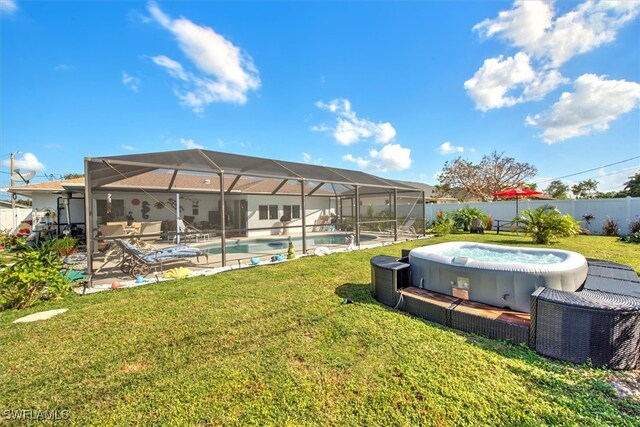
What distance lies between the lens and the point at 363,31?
10445 millimetres

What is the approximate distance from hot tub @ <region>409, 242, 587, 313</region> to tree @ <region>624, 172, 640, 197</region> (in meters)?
34.7

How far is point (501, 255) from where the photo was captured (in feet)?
21.3

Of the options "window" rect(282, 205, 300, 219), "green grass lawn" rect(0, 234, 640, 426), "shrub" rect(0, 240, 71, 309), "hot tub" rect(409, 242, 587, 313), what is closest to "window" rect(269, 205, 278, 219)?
"window" rect(282, 205, 300, 219)

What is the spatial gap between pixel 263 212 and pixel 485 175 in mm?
25327

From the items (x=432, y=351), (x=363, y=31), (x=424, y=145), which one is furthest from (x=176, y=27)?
(x=424, y=145)

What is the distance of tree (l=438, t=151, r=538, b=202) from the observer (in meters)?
28.5

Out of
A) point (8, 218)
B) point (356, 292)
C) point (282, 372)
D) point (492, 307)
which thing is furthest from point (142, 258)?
point (8, 218)

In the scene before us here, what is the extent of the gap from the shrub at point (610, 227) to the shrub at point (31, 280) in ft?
71.3

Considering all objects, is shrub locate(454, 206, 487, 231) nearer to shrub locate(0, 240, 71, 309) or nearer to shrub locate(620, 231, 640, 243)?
shrub locate(620, 231, 640, 243)

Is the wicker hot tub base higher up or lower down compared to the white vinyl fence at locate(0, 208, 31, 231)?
lower down

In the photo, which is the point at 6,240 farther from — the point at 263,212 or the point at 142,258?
the point at 263,212

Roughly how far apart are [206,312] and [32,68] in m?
11.2

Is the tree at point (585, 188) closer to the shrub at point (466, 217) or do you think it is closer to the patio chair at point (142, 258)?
the shrub at point (466, 217)

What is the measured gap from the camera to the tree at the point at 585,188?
1762 inches
